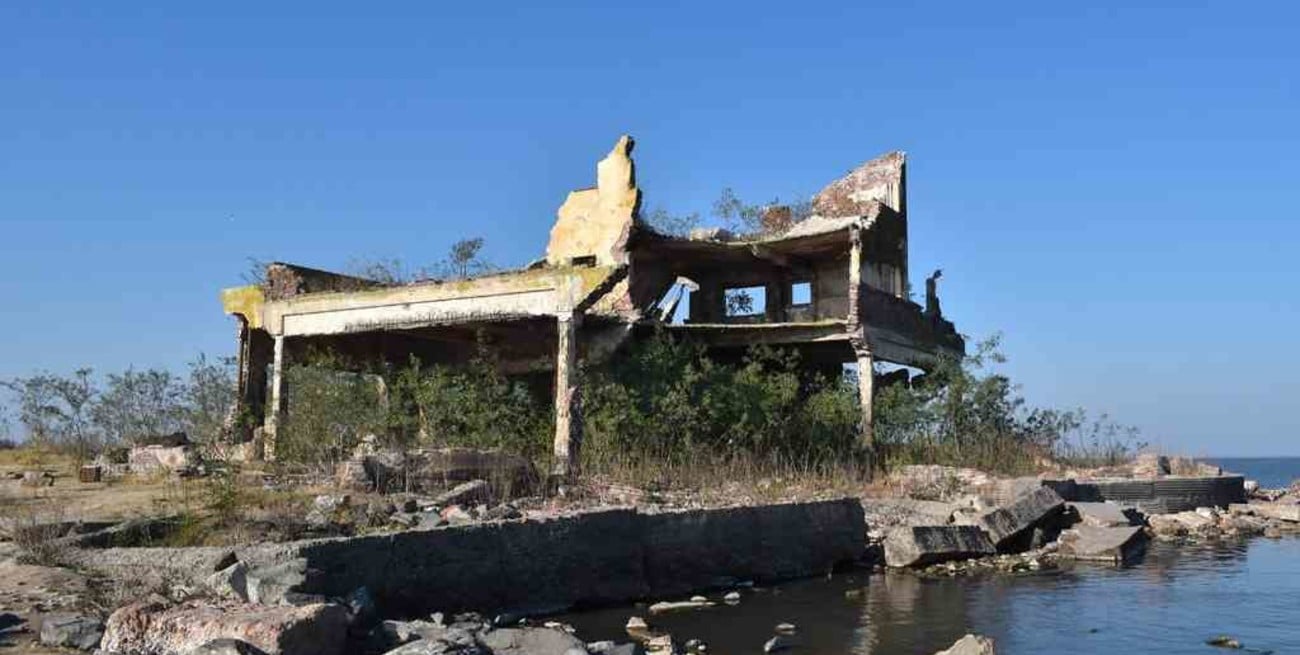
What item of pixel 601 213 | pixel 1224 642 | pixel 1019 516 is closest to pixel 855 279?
pixel 601 213

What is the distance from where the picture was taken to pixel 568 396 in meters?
17.5

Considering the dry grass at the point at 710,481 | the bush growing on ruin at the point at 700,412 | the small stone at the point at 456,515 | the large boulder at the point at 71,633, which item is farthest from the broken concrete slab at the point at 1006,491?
the large boulder at the point at 71,633

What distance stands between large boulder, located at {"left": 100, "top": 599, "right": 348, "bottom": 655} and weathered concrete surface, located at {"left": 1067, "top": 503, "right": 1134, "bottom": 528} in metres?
12.7

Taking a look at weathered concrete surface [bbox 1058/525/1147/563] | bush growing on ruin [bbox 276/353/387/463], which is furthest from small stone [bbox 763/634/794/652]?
bush growing on ruin [bbox 276/353/387/463]

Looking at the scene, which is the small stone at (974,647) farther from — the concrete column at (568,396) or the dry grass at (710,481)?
the concrete column at (568,396)

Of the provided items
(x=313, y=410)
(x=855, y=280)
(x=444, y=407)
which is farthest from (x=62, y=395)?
(x=855, y=280)

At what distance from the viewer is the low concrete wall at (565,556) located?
27.8 ft

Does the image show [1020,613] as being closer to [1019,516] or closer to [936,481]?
[1019,516]

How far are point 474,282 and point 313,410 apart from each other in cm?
328

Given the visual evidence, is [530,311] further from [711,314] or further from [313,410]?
[711,314]

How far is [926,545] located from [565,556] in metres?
5.42

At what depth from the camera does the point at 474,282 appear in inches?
730

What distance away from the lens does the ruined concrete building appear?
18.2m

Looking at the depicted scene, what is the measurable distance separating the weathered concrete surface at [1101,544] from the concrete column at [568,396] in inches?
272
